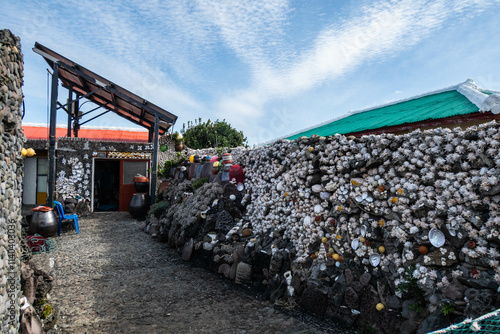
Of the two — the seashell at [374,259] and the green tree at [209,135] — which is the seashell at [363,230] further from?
the green tree at [209,135]

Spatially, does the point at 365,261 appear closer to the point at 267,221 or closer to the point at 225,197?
the point at 267,221

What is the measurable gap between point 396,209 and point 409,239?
37 centimetres

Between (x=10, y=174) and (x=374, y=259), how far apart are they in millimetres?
4168

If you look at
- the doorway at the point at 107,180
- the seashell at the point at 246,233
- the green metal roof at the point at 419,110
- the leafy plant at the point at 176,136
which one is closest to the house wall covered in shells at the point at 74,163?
the leafy plant at the point at 176,136

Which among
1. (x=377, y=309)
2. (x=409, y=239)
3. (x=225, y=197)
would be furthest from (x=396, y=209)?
(x=225, y=197)

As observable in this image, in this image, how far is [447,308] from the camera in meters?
3.11

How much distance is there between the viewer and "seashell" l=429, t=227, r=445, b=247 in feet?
11.1

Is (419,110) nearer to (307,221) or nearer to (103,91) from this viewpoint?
(307,221)

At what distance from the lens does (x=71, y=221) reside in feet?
30.1

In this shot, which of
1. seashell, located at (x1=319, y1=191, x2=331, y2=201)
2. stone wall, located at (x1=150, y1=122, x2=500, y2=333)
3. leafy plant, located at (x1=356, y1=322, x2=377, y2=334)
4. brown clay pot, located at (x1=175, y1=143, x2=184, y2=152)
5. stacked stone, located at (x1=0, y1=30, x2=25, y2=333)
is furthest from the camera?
brown clay pot, located at (x1=175, y1=143, x2=184, y2=152)

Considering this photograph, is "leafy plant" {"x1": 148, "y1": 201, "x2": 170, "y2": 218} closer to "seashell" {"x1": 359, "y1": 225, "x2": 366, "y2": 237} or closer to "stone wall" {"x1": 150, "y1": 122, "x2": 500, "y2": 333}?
"stone wall" {"x1": 150, "y1": 122, "x2": 500, "y2": 333}

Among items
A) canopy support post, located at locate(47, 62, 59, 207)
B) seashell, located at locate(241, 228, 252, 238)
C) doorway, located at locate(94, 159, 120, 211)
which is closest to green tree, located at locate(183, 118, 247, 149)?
doorway, located at locate(94, 159, 120, 211)

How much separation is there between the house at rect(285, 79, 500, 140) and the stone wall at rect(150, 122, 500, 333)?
1.61 metres

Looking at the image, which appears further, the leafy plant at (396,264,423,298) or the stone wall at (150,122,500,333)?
the leafy plant at (396,264,423,298)
